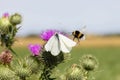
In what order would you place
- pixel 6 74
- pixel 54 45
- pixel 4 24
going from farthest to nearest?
pixel 4 24 < pixel 6 74 < pixel 54 45

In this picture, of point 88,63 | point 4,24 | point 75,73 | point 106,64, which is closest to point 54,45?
point 75,73

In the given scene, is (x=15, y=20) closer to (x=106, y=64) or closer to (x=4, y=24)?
(x=4, y=24)

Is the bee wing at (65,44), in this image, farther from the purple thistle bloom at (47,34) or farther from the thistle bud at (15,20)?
the thistle bud at (15,20)

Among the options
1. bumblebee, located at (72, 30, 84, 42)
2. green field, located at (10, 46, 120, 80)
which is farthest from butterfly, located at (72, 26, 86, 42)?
green field, located at (10, 46, 120, 80)

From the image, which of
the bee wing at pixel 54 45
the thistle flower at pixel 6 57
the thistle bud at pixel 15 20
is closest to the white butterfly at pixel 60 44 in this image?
the bee wing at pixel 54 45

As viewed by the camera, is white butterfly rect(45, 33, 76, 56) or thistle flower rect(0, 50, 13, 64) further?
thistle flower rect(0, 50, 13, 64)

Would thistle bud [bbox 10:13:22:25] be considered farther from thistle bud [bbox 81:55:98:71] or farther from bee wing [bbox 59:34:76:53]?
bee wing [bbox 59:34:76:53]
